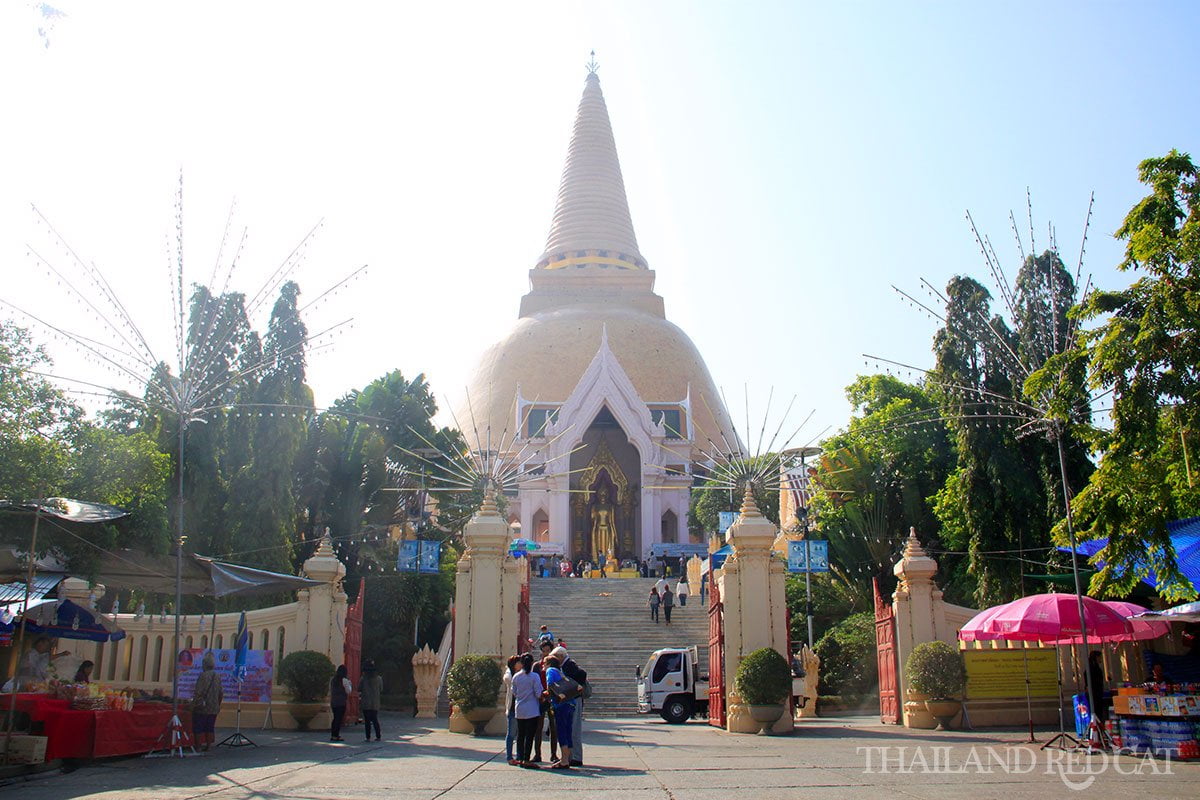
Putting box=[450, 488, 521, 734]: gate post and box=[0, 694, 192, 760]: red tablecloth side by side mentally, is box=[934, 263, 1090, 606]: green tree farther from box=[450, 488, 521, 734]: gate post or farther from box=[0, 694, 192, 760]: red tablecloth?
box=[0, 694, 192, 760]: red tablecloth

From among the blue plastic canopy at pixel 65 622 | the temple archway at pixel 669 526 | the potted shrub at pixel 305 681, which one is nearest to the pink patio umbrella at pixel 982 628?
the potted shrub at pixel 305 681

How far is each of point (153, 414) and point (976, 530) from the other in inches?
642

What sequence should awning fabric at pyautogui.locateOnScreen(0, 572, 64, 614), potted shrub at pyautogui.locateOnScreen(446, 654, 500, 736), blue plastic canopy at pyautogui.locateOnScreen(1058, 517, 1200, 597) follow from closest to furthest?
awning fabric at pyautogui.locateOnScreen(0, 572, 64, 614) < blue plastic canopy at pyautogui.locateOnScreen(1058, 517, 1200, 597) < potted shrub at pyautogui.locateOnScreen(446, 654, 500, 736)

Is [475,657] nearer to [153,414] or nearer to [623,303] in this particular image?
[153,414]

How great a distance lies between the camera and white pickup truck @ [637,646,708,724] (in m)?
17.8

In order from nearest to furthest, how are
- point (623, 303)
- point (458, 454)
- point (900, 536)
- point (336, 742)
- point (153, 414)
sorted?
point (336, 742) → point (153, 414) → point (900, 536) → point (458, 454) → point (623, 303)

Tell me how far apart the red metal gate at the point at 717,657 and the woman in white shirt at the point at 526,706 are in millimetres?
5128

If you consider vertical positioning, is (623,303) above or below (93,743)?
above

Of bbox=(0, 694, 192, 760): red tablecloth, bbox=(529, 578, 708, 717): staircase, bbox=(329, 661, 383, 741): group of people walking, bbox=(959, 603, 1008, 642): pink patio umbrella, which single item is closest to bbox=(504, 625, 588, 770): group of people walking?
bbox=(329, 661, 383, 741): group of people walking

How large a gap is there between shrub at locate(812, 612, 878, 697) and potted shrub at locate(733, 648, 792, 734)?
7.55 m

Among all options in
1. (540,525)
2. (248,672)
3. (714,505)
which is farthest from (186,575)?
(540,525)

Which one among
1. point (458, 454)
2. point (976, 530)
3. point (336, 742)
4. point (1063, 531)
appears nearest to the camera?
point (1063, 531)

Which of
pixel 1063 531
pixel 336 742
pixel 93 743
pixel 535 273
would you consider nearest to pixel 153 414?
pixel 336 742

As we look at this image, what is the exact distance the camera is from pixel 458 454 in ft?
90.4
